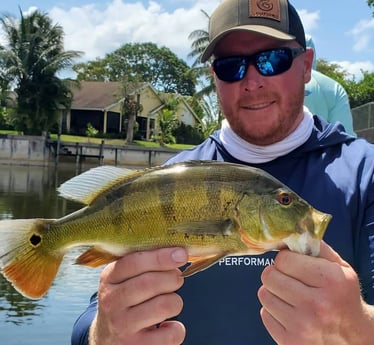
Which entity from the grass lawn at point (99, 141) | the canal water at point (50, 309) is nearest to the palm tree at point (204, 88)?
the grass lawn at point (99, 141)

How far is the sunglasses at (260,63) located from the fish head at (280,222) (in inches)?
35.8

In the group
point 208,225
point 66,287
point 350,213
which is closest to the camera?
point 208,225

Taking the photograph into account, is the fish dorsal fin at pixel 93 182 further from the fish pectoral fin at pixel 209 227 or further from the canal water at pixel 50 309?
the canal water at pixel 50 309

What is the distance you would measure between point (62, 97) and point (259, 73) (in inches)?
1893

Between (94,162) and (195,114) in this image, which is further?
(195,114)

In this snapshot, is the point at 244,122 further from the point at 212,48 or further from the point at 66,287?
the point at 66,287

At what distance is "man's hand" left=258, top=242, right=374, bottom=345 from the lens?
1.72 meters

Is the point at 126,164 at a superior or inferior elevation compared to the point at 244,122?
inferior

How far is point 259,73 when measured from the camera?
8.84 ft

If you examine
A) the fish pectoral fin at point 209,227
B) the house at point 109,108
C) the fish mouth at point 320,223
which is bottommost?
the house at point 109,108

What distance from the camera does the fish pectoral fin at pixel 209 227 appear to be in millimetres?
1853

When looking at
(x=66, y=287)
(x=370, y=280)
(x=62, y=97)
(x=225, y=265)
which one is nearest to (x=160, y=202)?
(x=225, y=265)

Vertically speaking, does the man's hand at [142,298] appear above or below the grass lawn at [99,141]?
above

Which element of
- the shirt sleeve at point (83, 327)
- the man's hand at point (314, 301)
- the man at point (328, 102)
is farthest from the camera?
the man at point (328, 102)
